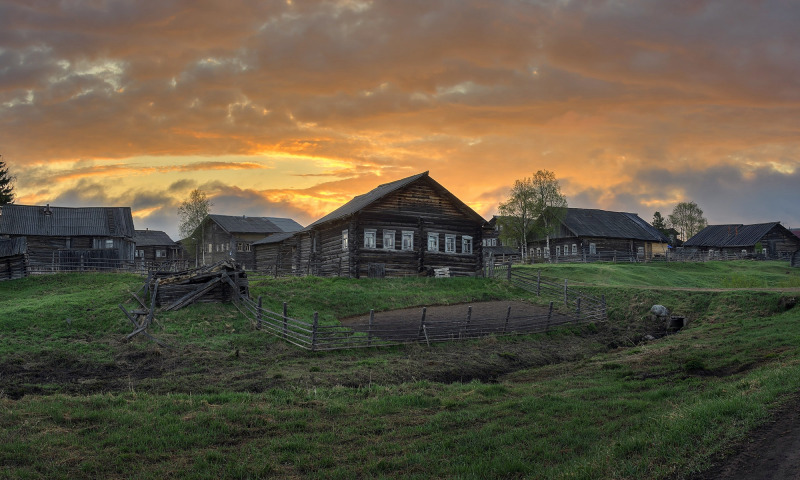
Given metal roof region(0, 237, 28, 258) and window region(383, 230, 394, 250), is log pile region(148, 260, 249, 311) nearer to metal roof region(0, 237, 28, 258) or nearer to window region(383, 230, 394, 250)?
window region(383, 230, 394, 250)

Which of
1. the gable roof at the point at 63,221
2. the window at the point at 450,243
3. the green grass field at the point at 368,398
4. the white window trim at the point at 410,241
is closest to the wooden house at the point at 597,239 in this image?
the window at the point at 450,243

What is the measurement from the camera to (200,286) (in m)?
26.5

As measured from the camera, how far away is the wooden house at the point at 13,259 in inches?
1423

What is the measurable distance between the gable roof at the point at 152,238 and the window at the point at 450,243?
2421 inches

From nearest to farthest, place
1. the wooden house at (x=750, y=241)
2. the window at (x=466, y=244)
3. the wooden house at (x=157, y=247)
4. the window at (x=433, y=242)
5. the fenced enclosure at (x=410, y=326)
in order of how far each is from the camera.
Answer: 1. the fenced enclosure at (x=410, y=326)
2. the window at (x=433, y=242)
3. the window at (x=466, y=244)
4. the wooden house at (x=750, y=241)
5. the wooden house at (x=157, y=247)

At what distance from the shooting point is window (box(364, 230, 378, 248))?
38031 mm

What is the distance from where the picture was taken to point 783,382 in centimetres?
1221

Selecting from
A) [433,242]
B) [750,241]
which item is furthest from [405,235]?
[750,241]

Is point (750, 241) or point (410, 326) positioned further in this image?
point (750, 241)

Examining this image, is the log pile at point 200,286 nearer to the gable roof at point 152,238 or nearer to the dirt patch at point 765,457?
the dirt patch at point 765,457

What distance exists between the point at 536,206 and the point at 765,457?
6127 cm

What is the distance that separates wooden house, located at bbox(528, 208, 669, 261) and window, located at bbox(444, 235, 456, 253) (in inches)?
1003

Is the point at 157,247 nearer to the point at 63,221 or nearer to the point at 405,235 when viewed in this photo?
the point at 63,221

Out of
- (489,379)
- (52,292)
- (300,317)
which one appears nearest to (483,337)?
(489,379)
